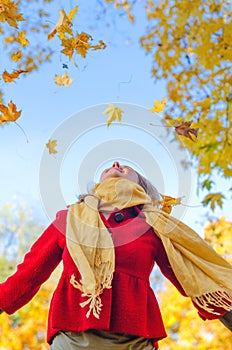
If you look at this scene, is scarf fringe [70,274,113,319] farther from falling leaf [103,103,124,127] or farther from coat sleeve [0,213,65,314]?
falling leaf [103,103,124,127]

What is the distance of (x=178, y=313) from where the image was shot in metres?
3.78

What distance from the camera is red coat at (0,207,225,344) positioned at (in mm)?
1497

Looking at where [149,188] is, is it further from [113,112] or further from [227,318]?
[227,318]

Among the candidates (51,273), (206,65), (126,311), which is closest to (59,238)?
(51,273)

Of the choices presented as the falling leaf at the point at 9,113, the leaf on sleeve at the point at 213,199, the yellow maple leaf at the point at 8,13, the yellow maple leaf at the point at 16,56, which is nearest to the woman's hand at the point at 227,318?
the falling leaf at the point at 9,113

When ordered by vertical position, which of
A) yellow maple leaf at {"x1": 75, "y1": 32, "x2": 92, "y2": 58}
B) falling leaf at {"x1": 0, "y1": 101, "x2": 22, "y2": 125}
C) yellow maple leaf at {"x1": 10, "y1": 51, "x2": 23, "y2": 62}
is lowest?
falling leaf at {"x1": 0, "y1": 101, "x2": 22, "y2": 125}

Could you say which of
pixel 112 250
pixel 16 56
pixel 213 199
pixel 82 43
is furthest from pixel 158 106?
pixel 213 199

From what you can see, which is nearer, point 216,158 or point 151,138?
point 151,138

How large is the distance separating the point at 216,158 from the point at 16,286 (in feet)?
7.67

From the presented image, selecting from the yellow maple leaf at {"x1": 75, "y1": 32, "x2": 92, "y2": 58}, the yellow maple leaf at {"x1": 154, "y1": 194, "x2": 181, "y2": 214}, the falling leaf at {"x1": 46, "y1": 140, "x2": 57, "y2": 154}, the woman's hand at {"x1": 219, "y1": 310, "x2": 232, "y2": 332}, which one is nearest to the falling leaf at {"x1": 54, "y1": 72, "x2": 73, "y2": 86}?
the yellow maple leaf at {"x1": 75, "y1": 32, "x2": 92, "y2": 58}

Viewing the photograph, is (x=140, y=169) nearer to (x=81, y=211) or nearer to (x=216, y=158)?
(x=81, y=211)

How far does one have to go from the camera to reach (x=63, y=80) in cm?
234

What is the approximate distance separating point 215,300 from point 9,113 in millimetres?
969

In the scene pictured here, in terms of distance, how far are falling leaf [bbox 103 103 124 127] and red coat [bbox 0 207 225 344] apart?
35 centimetres
